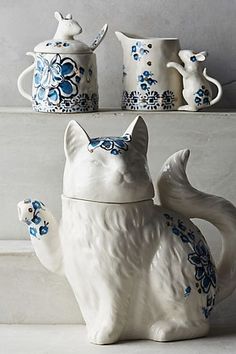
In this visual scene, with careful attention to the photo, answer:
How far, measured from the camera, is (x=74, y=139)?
5.35 feet

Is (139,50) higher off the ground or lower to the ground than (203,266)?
higher

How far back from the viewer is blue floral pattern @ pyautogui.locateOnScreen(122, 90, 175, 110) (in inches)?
76.3

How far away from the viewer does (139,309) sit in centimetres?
165

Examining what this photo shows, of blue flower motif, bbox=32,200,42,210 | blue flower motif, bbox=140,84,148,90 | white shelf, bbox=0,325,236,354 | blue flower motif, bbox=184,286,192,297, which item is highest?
blue flower motif, bbox=140,84,148,90

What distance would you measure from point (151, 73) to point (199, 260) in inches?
18.4

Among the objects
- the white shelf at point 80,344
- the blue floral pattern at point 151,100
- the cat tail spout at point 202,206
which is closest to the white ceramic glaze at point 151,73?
the blue floral pattern at point 151,100

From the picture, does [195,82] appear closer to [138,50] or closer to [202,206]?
[138,50]

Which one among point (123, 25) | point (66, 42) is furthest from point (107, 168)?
point (123, 25)

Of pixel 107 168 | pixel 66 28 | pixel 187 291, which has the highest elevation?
pixel 66 28

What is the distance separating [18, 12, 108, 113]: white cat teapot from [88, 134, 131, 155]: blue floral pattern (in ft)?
0.92

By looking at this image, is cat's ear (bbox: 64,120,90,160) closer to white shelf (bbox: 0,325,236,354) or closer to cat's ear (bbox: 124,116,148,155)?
cat's ear (bbox: 124,116,148,155)

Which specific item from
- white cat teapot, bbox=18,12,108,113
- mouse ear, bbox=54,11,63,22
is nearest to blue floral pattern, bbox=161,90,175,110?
white cat teapot, bbox=18,12,108,113

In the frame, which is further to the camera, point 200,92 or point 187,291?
point 200,92

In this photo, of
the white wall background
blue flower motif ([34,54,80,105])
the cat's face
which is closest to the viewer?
the cat's face
